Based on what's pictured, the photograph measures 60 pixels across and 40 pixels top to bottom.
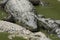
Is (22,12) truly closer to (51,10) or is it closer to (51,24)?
(51,24)

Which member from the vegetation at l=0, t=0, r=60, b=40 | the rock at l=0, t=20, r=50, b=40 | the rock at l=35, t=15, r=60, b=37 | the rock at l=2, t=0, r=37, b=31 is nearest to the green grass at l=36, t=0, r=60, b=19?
the vegetation at l=0, t=0, r=60, b=40

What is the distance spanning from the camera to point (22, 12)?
384 inches

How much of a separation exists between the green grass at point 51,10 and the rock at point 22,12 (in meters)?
0.74

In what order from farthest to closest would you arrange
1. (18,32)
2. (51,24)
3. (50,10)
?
(50,10)
(51,24)
(18,32)

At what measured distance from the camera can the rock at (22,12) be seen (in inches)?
354

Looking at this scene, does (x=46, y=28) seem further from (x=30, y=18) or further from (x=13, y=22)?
(x=13, y=22)

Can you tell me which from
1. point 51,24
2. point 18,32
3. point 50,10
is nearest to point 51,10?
point 50,10

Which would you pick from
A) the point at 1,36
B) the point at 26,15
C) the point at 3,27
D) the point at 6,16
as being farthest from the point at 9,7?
the point at 1,36

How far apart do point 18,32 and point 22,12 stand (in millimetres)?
1619

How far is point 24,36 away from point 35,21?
4.41ft

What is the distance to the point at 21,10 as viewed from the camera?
9.94 metres

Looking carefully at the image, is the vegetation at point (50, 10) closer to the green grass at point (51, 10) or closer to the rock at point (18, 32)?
the green grass at point (51, 10)

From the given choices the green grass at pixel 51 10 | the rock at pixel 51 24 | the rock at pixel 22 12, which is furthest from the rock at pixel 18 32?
the green grass at pixel 51 10

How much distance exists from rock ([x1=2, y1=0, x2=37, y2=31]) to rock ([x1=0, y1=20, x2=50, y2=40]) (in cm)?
40
